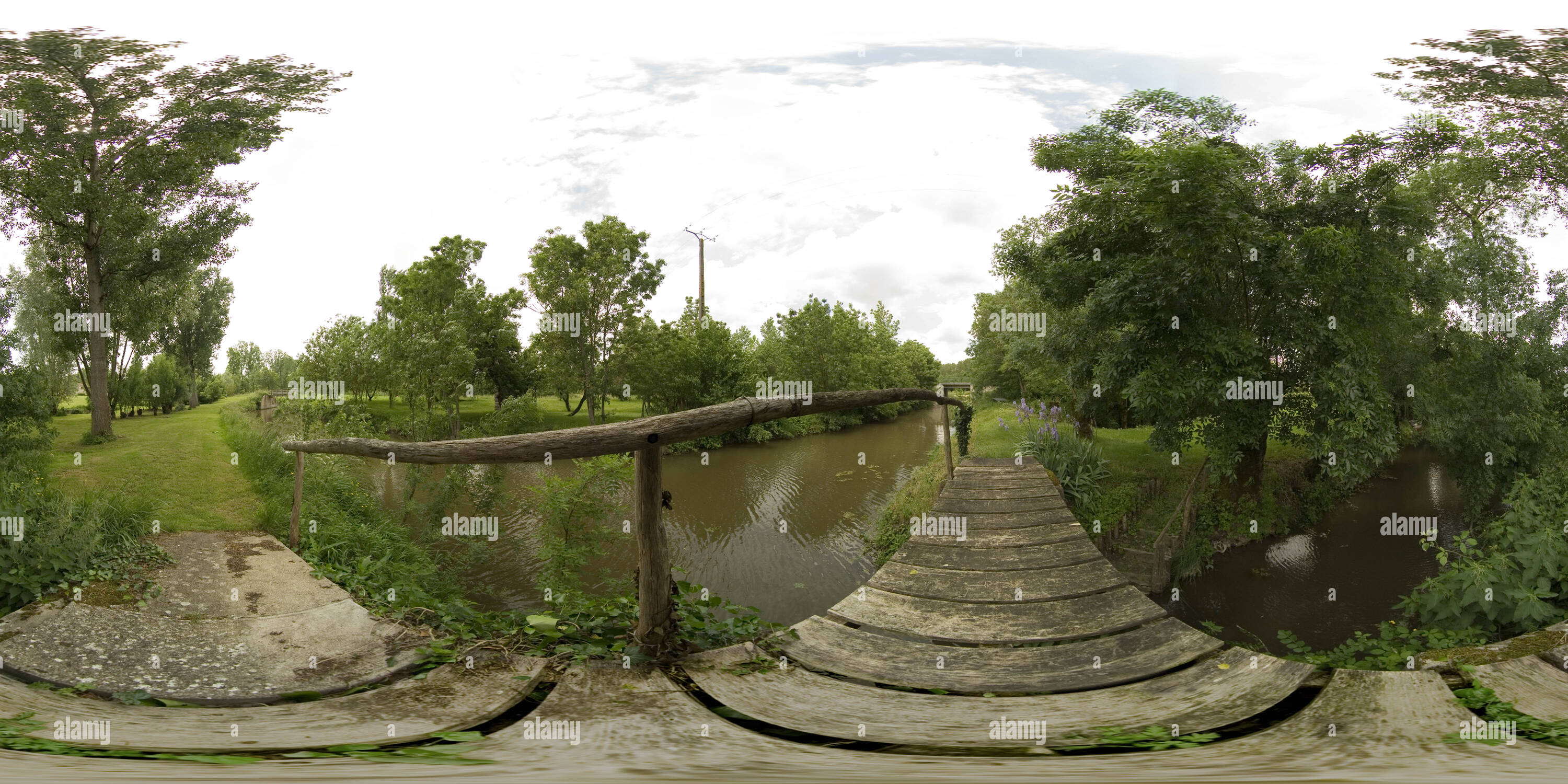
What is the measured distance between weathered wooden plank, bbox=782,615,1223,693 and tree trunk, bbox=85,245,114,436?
1570cm

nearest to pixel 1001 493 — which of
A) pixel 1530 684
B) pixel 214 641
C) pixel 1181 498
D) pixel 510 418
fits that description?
pixel 1181 498

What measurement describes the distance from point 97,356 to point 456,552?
973 cm

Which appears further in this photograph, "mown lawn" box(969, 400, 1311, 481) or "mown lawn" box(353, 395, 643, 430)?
"mown lawn" box(353, 395, 643, 430)

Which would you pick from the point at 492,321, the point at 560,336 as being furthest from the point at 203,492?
the point at 492,321

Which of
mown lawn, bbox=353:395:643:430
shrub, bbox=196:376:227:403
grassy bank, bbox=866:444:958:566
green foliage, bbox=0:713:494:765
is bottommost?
grassy bank, bbox=866:444:958:566

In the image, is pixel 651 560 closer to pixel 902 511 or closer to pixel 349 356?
pixel 902 511

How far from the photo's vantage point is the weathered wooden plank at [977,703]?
9.98 feet

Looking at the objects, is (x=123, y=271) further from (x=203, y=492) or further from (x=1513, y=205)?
(x=1513, y=205)

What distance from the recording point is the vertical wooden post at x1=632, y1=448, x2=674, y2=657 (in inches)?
137

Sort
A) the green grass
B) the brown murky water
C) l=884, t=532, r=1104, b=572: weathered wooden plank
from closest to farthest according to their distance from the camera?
l=884, t=532, r=1104, b=572: weathered wooden plank < the green grass < the brown murky water

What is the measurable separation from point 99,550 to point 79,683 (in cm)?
296

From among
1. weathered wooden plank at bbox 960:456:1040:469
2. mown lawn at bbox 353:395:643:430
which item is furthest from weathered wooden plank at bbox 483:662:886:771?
mown lawn at bbox 353:395:643:430

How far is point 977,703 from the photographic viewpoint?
3676 millimetres

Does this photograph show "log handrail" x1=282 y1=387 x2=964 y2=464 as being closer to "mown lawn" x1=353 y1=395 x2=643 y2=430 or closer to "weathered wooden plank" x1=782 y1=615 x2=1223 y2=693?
"weathered wooden plank" x1=782 y1=615 x2=1223 y2=693
